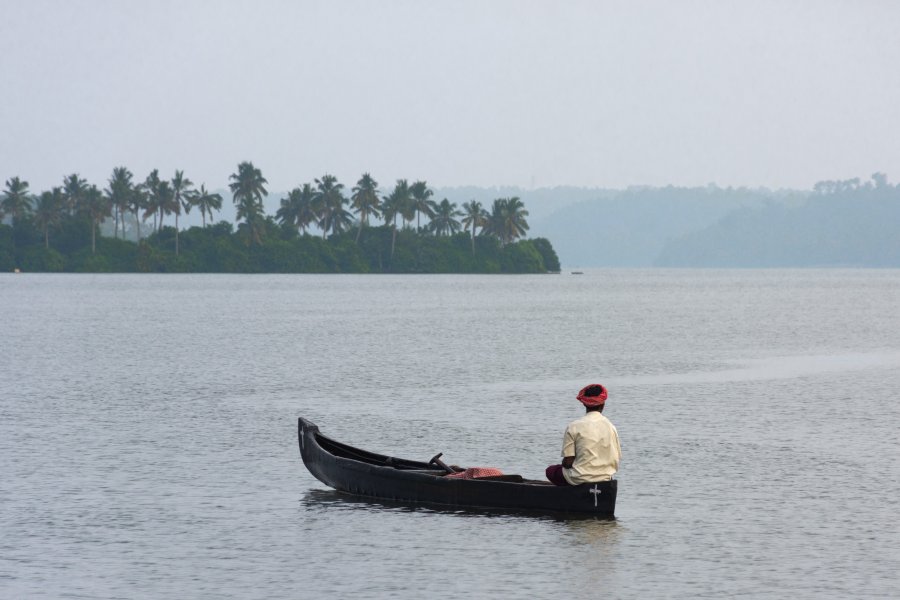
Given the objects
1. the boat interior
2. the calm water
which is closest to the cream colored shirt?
the calm water

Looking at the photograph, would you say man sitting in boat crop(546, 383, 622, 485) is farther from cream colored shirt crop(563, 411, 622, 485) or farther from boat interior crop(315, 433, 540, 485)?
boat interior crop(315, 433, 540, 485)

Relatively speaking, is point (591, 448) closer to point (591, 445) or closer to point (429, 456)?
point (591, 445)

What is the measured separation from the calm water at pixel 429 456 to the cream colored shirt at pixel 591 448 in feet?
3.45

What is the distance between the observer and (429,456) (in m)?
35.2

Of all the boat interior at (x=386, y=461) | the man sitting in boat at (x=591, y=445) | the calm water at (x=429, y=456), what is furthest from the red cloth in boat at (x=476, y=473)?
the man sitting in boat at (x=591, y=445)

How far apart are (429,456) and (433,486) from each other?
859 cm

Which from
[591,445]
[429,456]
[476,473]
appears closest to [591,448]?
[591,445]

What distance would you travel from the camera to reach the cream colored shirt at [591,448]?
2470cm

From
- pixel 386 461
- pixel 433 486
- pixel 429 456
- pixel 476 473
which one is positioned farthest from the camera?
pixel 429 456

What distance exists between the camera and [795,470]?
107 feet

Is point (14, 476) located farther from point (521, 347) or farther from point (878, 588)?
point (521, 347)

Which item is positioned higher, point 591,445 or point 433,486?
point 591,445

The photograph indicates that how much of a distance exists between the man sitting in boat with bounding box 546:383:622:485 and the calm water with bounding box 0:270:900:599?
1.06 m

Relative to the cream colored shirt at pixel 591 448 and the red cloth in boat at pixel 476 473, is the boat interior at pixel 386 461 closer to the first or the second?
the red cloth in boat at pixel 476 473
